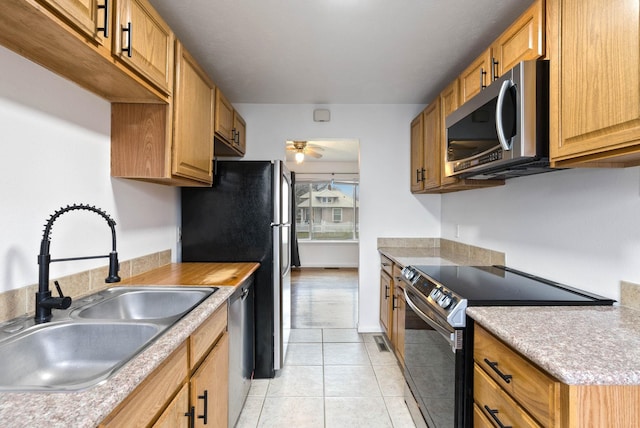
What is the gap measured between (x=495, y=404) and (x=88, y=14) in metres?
1.90

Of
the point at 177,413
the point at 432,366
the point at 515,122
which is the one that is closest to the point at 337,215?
the point at 432,366

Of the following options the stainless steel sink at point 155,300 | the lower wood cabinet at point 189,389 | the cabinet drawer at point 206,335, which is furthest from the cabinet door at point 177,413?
the stainless steel sink at point 155,300

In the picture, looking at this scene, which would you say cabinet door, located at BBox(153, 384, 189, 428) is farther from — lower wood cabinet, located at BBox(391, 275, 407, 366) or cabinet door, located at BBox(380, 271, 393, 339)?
cabinet door, located at BBox(380, 271, 393, 339)

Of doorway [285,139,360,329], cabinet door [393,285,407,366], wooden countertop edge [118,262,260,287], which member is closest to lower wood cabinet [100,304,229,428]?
wooden countertop edge [118,262,260,287]

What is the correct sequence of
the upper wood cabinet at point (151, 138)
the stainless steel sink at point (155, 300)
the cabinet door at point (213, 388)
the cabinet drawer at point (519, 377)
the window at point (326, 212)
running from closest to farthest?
the cabinet drawer at point (519, 377), the cabinet door at point (213, 388), the stainless steel sink at point (155, 300), the upper wood cabinet at point (151, 138), the window at point (326, 212)

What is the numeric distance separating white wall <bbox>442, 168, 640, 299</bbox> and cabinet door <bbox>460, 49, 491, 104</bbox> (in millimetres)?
629

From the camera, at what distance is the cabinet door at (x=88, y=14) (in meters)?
0.97

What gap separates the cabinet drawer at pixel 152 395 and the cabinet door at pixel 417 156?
2.49m

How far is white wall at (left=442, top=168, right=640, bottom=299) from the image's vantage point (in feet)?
4.44

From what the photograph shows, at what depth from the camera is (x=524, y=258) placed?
6.73 ft

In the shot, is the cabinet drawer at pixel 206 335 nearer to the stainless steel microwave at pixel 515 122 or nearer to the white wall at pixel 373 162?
the stainless steel microwave at pixel 515 122

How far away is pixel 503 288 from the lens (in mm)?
1622

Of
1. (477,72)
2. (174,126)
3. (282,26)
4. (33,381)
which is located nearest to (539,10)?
(477,72)

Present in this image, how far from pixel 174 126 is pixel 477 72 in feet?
5.83
